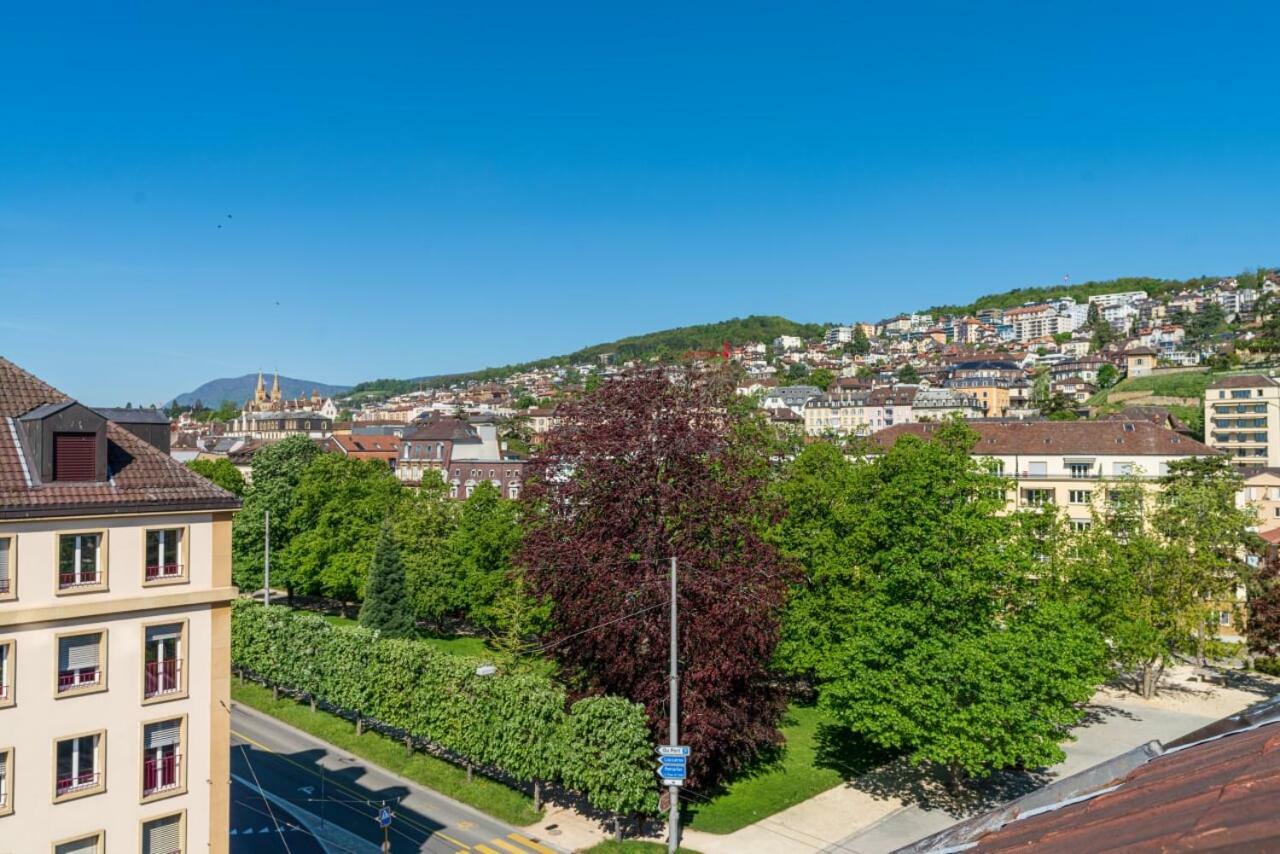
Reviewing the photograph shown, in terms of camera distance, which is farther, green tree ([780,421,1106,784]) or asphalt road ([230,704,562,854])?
asphalt road ([230,704,562,854])

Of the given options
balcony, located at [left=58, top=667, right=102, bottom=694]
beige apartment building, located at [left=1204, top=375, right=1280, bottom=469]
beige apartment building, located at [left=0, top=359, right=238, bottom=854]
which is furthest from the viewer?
beige apartment building, located at [left=1204, top=375, right=1280, bottom=469]

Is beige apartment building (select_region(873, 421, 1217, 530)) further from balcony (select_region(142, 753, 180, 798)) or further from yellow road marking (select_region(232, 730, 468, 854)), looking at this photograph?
balcony (select_region(142, 753, 180, 798))

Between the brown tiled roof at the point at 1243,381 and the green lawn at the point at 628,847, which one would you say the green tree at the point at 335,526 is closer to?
the green lawn at the point at 628,847

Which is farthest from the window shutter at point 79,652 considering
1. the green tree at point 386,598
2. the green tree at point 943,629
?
the green tree at point 386,598

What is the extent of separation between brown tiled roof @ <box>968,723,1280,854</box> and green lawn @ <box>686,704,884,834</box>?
21813 mm

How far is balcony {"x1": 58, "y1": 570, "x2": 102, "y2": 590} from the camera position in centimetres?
1728

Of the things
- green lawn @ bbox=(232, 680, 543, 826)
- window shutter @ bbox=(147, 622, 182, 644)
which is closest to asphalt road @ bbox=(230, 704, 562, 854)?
green lawn @ bbox=(232, 680, 543, 826)

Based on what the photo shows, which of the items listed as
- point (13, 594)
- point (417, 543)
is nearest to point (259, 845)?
point (13, 594)

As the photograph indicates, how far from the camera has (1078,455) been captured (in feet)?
178

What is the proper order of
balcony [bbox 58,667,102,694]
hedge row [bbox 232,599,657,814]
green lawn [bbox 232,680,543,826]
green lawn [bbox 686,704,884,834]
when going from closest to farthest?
balcony [bbox 58,667,102,694], hedge row [bbox 232,599,657,814], green lawn [bbox 686,704,884,834], green lawn [bbox 232,680,543,826]

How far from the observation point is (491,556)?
46.1 metres

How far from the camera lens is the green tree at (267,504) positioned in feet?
183

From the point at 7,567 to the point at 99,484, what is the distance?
220 cm

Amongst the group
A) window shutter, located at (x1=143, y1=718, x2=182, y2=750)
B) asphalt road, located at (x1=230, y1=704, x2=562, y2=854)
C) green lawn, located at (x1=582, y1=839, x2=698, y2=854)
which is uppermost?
window shutter, located at (x1=143, y1=718, x2=182, y2=750)
